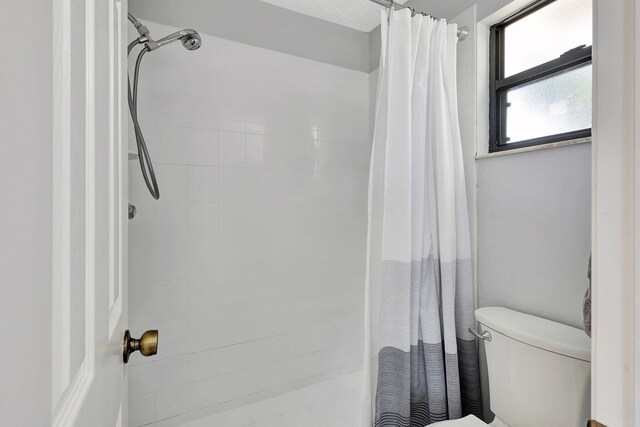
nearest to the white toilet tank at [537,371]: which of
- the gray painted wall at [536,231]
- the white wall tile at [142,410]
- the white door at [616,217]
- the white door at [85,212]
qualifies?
the gray painted wall at [536,231]

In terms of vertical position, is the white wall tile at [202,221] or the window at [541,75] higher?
the window at [541,75]

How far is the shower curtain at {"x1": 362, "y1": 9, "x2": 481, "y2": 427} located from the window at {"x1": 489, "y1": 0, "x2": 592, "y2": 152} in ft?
0.72

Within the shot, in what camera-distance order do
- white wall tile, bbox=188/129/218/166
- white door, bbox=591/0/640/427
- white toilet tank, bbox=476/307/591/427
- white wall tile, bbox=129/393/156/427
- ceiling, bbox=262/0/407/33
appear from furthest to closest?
1. ceiling, bbox=262/0/407/33
2. white wall tile, bbox=188/129/218/166
3. white wall tile, bbox=129/393/156/427
4. white toilet tank, bbox=476/307/591/427
5. white door, bbox=591/0/640/427

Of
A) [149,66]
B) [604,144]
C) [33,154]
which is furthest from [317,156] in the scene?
[33,154]

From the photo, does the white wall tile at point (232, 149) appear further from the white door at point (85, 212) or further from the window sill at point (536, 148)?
the window sill at point (536, 148)

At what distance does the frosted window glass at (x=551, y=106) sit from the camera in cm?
110

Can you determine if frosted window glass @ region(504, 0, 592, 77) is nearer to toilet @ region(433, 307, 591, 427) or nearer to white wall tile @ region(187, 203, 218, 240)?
toilet @ region(433, 307, 591, 427)

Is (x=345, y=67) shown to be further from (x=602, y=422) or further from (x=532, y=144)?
(x=602, y=422)

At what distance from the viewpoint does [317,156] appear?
1936 mm

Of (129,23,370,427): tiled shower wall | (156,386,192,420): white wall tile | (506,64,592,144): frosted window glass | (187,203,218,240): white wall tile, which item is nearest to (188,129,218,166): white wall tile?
(129,23,370,427): tiled shower wall

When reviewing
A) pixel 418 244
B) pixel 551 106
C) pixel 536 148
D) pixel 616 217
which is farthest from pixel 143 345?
pixel 551 106

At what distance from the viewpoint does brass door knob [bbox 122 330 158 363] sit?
2.02ft

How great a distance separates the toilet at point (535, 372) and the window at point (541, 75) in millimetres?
708

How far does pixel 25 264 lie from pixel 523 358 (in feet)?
4.18
